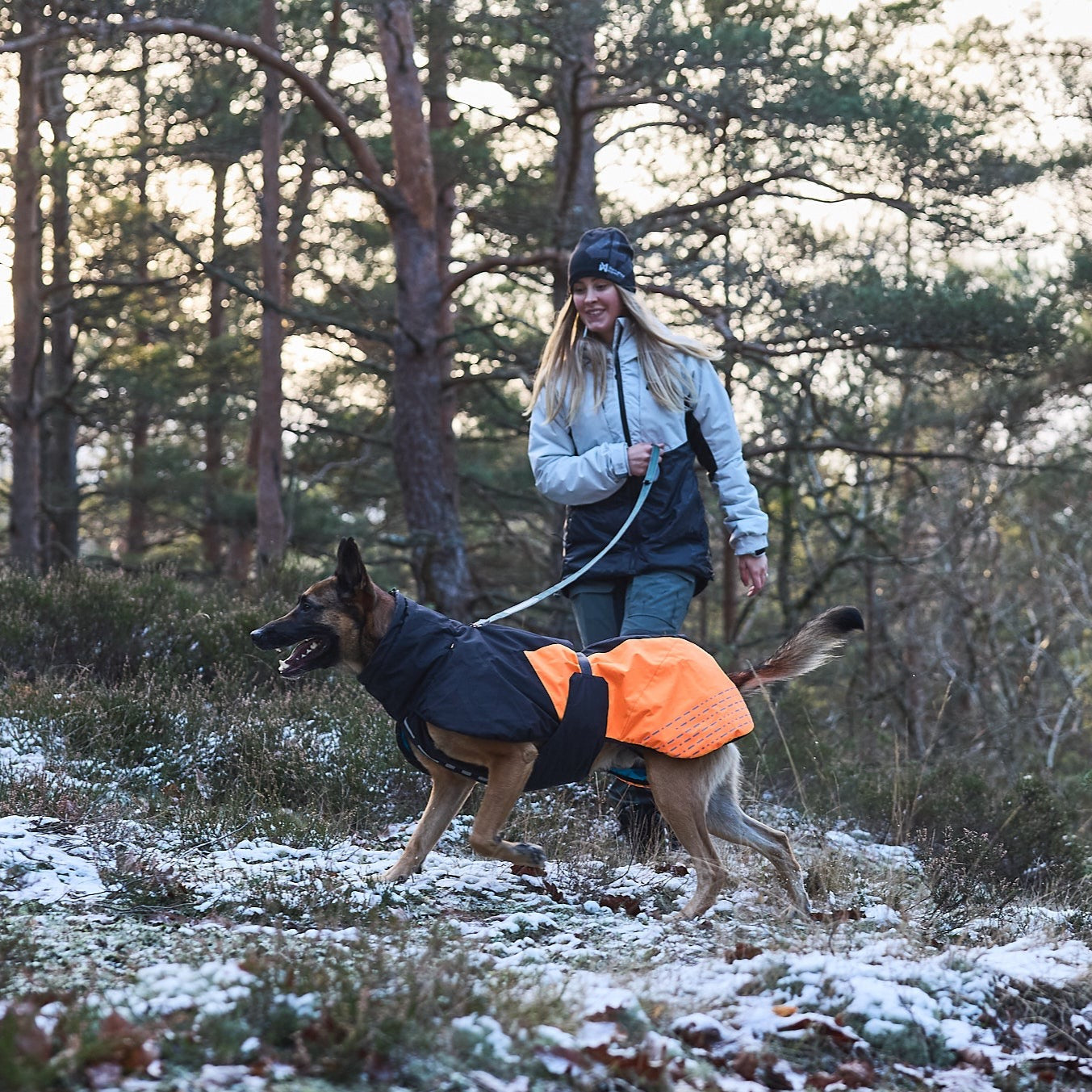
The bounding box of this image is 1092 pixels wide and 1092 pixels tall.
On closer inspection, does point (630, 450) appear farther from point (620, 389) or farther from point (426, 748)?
point (426, 748)

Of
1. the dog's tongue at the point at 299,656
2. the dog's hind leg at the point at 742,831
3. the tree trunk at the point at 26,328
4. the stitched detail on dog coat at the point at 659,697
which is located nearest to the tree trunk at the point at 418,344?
the tree trunk at the point at 26,328

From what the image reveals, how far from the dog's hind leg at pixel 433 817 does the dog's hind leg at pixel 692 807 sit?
813 millimetres

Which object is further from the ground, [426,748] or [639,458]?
[639,458]

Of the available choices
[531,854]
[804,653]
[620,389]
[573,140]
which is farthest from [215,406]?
[804,653]

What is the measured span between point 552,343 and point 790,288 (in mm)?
6774

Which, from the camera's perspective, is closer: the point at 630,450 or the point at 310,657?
the point at 310,657

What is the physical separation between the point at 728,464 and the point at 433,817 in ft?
6.58

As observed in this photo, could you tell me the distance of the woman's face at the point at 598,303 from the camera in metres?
5.50

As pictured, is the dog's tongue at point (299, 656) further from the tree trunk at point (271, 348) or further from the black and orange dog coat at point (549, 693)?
the tree trunk at point (271, 348)

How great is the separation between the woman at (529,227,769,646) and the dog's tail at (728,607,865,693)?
36 centimetres

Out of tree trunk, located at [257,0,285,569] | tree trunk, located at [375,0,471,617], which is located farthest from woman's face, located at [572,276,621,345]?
tree trunk, located at [257,0,285,569]

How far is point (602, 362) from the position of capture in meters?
5.54

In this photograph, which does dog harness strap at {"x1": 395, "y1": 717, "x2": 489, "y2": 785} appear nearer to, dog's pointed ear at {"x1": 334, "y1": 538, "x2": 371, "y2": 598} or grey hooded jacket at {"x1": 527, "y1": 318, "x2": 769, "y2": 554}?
dog's pointed ear at {"x1": 334, "y1": 538, "x2": 371, "y2": 598}

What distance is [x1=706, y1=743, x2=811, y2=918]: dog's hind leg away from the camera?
5.05 metres
